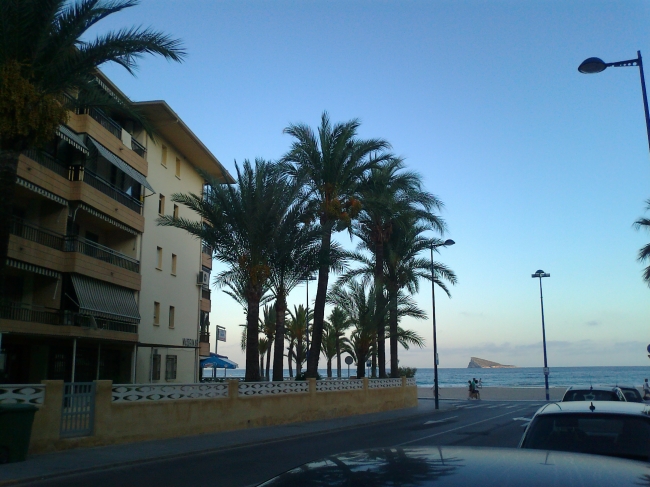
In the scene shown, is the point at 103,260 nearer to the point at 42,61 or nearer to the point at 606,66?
the point at 42,61

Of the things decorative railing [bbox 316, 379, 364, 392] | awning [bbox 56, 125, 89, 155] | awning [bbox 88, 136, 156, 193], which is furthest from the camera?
decorative railing [bbox 316, 379, 364, 392]

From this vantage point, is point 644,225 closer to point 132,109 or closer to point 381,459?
point 132,109

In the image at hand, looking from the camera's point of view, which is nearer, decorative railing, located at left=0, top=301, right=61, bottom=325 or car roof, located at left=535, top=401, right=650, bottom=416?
car roof, located at left=535, top=401, right=650, bottom=416

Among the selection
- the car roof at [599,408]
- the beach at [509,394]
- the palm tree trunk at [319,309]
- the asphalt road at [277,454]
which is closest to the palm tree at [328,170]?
the palm tree trunk at [319,309]

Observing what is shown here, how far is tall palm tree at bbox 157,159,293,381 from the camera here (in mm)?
24359

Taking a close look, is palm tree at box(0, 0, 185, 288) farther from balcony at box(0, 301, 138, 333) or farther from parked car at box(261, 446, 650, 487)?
parked car at box(261, 446, 650, 487)

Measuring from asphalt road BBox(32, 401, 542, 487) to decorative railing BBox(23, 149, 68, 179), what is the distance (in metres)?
14.5

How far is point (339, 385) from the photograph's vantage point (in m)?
29.3

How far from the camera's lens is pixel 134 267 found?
32.0 m

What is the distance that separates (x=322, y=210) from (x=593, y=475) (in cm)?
2649

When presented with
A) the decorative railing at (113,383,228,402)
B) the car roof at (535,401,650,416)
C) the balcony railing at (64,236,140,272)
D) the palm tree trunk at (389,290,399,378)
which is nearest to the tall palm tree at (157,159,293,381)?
the decorative railing at (113,383,228,402)

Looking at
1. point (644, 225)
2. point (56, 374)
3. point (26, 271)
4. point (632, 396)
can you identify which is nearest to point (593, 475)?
point (632, 396)

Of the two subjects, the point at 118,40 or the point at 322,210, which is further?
the point at 322,210

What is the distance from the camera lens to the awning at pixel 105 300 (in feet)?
87.7
